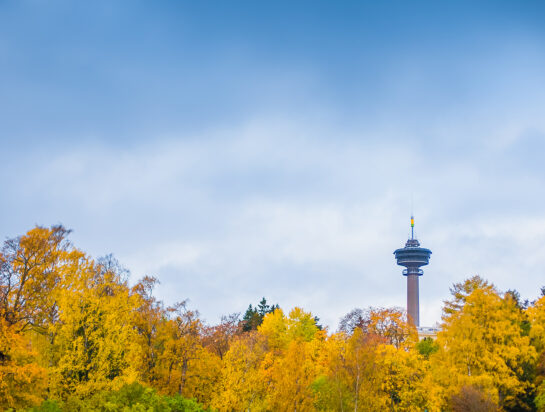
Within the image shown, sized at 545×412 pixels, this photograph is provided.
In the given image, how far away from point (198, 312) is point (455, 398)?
20301 millimetres

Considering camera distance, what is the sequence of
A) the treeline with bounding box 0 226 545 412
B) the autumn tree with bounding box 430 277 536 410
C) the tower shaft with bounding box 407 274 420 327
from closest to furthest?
1. the treeline with bounding box 0 226 545 412
2. the autumn tree with bounding box 430 277 536 410
3. the tower shaft with bounding box 407 274 420 327

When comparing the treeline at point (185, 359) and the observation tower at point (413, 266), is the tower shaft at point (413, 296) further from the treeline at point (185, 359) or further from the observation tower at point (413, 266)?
the treeline at point (185, 359)

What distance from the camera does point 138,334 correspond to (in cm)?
4012

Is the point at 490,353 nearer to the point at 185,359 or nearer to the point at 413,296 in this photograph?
the point at 185,359

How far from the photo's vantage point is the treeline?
27.4 meters

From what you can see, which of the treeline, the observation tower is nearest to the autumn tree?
the treeline

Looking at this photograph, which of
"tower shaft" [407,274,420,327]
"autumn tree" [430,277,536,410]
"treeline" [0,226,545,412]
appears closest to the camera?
"treeline" [0,226,545,412]

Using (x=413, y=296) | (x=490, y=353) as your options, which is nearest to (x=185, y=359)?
(x=490, y=353)

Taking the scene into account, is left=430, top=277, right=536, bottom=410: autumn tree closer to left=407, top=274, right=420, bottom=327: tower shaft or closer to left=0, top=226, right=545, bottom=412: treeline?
left=0, top=226, right=545, bottom=412: treeline

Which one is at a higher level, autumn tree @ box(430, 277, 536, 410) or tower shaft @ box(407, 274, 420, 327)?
tower shaft @ box(407, 274, 420, 327)

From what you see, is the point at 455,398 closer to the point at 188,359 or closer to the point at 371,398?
the point at 371,398

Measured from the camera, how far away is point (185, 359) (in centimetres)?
4062

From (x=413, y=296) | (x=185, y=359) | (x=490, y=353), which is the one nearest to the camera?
(x=490, y=353)

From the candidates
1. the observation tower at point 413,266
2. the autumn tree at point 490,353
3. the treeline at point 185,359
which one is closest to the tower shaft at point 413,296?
the observation tower at point 413,266
